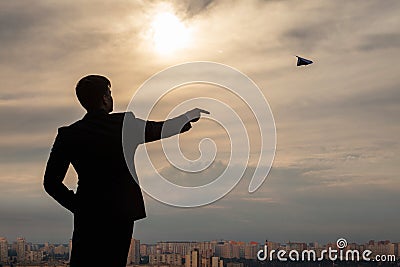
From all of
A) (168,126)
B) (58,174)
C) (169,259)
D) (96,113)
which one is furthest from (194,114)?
(169,259)

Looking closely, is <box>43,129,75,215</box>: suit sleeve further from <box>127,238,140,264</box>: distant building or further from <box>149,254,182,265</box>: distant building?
<box>149,254,182,265</box>: distant building

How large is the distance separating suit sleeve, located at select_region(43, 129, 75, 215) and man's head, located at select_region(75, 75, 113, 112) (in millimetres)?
271

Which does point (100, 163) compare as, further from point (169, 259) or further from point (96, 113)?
point (169, 259)

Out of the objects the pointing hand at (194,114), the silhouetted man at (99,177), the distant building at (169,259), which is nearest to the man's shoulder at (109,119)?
the silhouetted man at (99,177)

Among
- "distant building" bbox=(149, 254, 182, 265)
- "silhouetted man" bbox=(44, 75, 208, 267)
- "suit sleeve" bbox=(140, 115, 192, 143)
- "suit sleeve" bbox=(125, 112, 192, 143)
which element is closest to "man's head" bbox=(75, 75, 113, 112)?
"silhouetted man" bbox=(44, 75, 208, 267)

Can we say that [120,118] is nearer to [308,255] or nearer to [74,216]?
[74,216]

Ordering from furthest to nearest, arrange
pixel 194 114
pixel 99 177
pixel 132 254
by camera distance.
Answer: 1. pixel 132 254
2. pixel 99 177
3. pixel 194 114

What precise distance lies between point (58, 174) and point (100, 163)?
0.29 metres

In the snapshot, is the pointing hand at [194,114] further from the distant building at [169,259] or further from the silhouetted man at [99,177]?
the distant building at [169,259]

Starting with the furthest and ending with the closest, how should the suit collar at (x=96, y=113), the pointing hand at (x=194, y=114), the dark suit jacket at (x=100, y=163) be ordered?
the suit collar at (x=96, y=113) < the dark suit jacket at (x=100, y=163) < the pointing hand at (x=194, y=114)

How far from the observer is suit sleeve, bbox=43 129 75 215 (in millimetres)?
4305

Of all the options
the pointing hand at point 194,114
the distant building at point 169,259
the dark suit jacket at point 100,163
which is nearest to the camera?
the pointing hand at point 194,114

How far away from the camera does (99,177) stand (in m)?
4.27

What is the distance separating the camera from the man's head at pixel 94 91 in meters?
4.34
